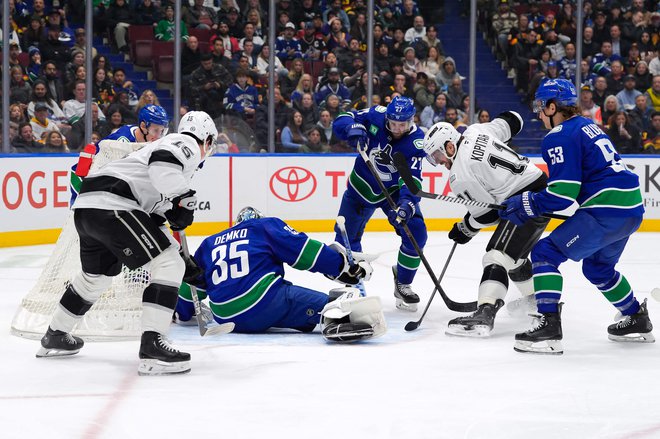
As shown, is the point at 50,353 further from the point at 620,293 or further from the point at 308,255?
the point at 620,293

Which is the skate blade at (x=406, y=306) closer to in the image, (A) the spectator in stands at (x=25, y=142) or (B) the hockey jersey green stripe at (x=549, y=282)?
(B) the hockey jersey green stripe at (x=549, y=282)

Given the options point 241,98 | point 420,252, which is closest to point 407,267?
point 420,252

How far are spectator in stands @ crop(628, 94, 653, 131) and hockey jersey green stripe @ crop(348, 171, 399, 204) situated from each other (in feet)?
16.0

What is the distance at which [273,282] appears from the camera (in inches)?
173

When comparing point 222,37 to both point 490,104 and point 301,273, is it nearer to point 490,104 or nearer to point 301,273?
point 490,104

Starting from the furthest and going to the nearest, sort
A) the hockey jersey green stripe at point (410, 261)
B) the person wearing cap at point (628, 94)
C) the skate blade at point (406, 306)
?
the person wearing cap at point (628, 94)
the hockey jersey green stripe at point (410, 261)
the skate blade at point (406, 306)

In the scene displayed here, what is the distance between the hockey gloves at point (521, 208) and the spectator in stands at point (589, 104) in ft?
19.2

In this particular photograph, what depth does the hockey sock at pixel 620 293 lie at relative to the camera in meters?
4.52

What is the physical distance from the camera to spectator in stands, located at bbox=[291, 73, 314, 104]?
9.50 metres

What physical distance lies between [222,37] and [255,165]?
1.29m

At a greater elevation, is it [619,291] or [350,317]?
[619,291]

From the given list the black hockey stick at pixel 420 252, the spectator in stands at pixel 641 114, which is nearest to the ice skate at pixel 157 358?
the black hockey stick at pixel 420 252

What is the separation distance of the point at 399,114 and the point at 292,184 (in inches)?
147

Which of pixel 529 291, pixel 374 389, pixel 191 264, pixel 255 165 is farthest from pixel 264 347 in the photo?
pixel 255 165
